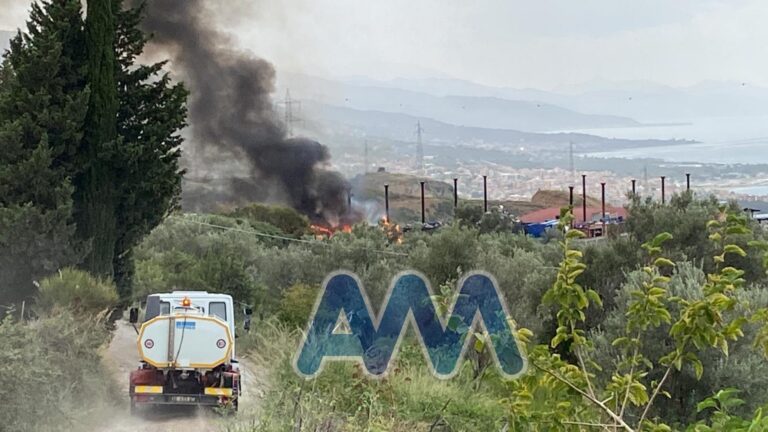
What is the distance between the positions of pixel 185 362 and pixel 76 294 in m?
3.01

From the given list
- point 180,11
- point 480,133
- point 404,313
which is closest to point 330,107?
point 480,133

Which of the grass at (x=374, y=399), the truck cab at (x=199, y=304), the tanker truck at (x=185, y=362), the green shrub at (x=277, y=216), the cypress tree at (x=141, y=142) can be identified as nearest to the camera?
the grass at (x=374, y=399)

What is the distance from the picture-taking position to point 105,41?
13.6 m

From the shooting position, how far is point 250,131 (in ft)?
163

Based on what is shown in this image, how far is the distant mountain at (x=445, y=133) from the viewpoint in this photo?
69938mm

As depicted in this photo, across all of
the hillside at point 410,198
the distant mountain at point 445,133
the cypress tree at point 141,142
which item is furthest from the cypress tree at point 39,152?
the distant mountain at point 445,133

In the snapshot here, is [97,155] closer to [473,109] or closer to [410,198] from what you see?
[410,198]

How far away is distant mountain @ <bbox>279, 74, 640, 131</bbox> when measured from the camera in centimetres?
7869

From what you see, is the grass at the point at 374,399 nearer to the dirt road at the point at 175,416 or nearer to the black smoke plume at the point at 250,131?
the dirt road at the point at 175,416

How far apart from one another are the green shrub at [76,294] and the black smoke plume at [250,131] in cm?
3582

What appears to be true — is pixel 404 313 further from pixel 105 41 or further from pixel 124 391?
pixel 105 41

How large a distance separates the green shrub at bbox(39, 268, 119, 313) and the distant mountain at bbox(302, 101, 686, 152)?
55812 mm

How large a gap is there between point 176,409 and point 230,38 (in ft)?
142

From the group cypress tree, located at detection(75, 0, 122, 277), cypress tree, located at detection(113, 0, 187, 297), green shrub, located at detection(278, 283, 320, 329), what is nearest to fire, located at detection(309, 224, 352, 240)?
cypress tree, located at detection(113, 0, 187, 297)
